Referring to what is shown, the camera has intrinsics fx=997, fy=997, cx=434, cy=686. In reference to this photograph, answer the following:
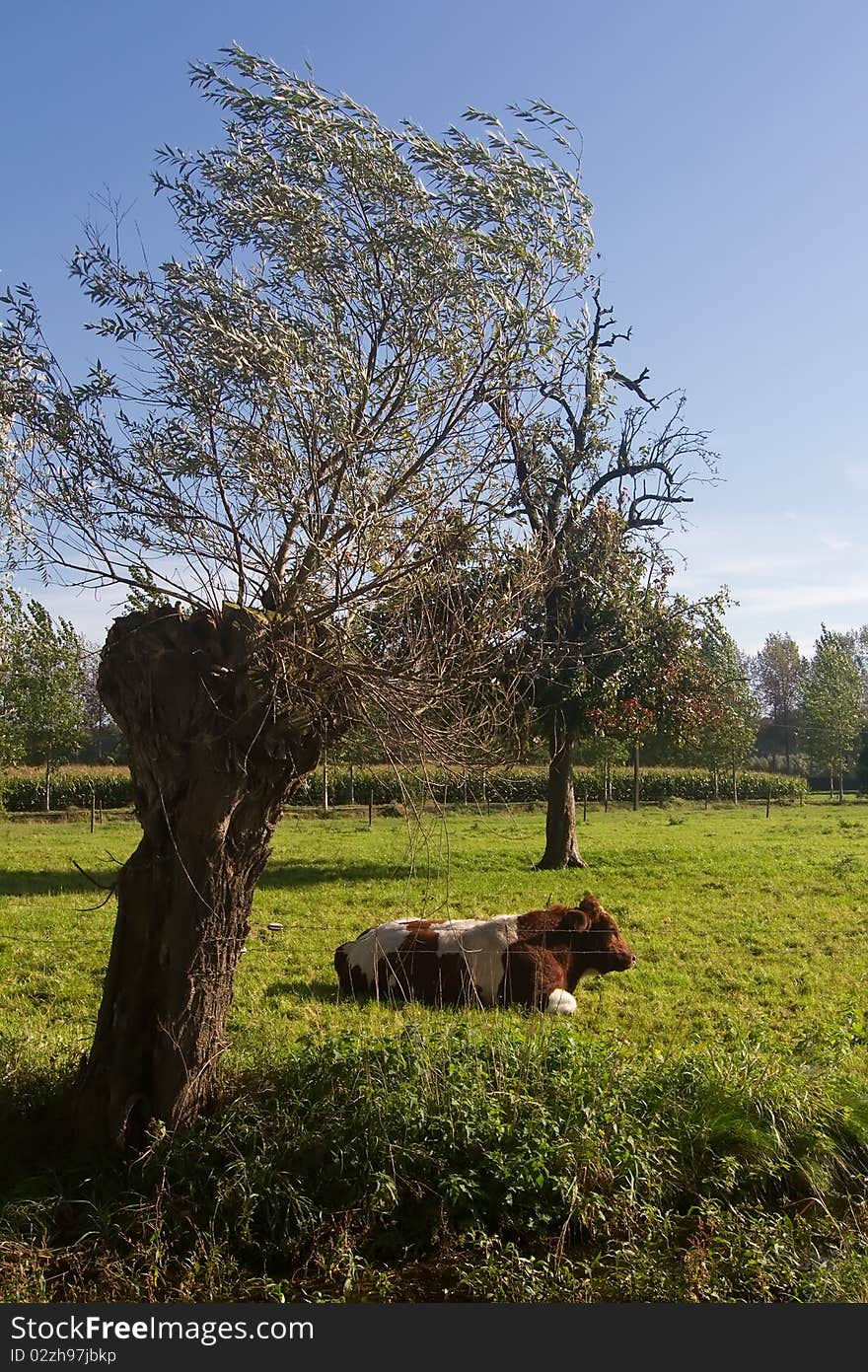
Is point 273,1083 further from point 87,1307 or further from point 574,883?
point 574,883

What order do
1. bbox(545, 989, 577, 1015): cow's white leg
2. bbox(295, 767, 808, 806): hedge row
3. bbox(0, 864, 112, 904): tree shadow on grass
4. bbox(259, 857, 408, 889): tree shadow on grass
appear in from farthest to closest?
1. bbox(295, 767, 808, 806): hedge row
2. bbox(259, 857, 408, 889): tree shadow on grass
3. bbox(0, 864, 112, 904): tree shadow on grass
4. bbox(545, 989, 577, 1015): cow's white leg

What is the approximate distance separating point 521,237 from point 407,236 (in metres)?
0.81

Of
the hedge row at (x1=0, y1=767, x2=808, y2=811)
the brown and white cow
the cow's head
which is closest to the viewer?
the brown and white cow

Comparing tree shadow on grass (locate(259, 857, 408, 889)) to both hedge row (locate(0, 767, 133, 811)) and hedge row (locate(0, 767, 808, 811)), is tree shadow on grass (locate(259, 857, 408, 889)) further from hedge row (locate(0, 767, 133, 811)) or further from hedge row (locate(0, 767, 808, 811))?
hedge row (locate(0, 767, 133, 811))

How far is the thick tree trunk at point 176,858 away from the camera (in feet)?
19.6

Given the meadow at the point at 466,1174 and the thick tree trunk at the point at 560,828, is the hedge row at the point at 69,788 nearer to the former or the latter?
the thick tree trunk at the point at 560,828

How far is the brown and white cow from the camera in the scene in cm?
981

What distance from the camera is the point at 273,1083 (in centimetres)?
614

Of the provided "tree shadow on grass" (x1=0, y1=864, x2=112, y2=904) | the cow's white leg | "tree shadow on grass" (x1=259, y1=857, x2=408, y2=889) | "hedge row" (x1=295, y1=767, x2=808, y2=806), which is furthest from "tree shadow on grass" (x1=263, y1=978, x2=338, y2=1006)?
"hedge row" (x1=295, y1=767, x2=808, y2=806)

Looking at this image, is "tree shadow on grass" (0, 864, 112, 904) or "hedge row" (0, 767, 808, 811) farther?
"hedge row" (0, 767, 808, 811)

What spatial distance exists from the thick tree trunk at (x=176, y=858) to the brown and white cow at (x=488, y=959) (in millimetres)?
3584

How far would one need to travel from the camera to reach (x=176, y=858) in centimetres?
612

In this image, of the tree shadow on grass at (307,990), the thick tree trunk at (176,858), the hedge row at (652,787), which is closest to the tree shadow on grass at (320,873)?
the hedge row at (652,787)

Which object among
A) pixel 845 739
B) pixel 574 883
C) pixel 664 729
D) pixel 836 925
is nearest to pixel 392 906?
pixel 574 883
